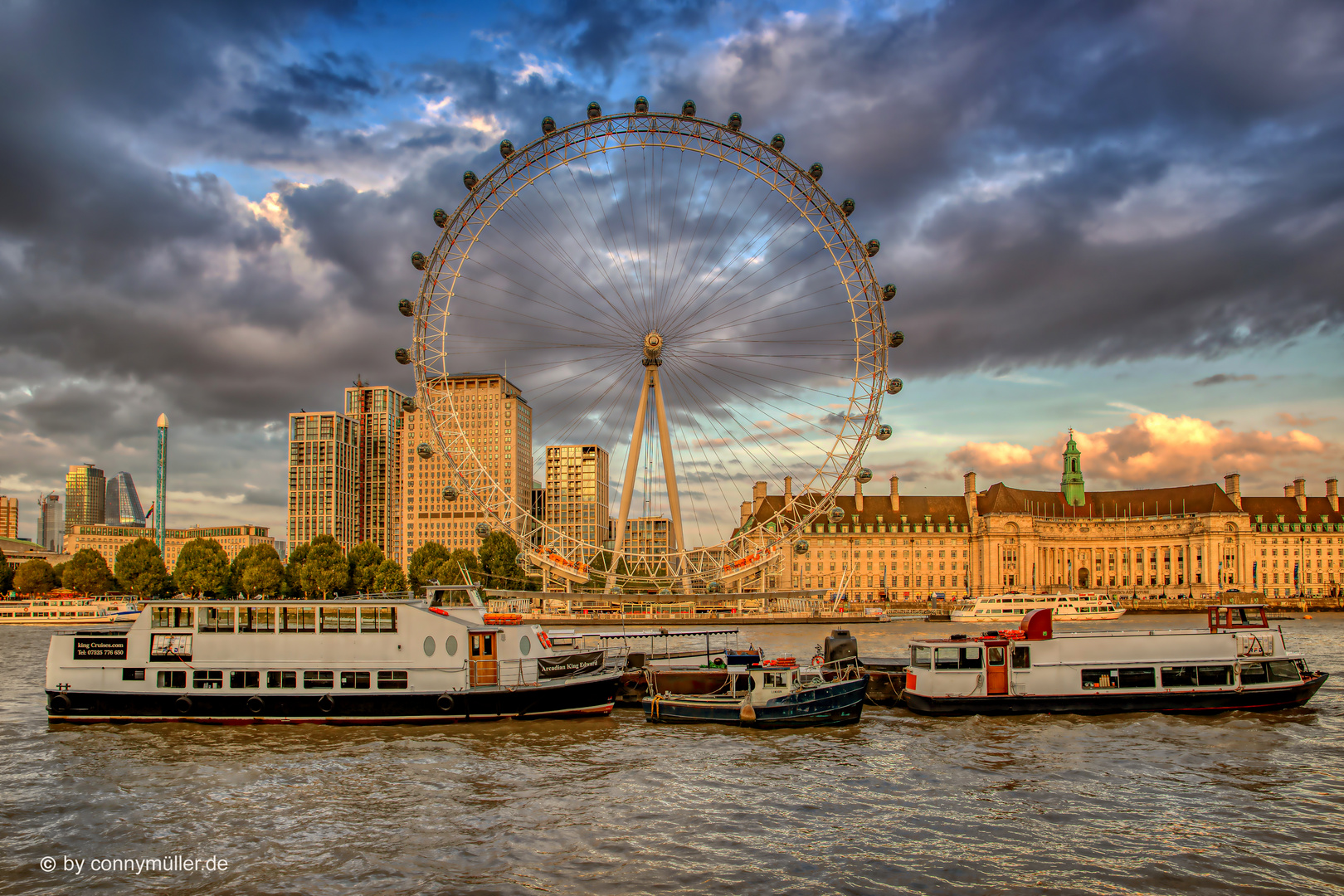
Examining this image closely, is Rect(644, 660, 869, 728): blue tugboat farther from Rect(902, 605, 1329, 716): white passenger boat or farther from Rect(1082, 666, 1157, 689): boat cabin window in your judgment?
Rect(1082, 666, 1157, 689): boat cabin window

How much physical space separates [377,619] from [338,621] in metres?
1.59

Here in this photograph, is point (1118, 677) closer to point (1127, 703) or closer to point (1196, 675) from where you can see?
point (1127, 703)

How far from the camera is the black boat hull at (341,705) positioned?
34.1 m

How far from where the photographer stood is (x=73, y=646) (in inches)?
1404

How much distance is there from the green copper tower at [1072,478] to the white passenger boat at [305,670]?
17590 centimetres

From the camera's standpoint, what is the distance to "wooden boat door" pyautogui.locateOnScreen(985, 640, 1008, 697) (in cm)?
3472

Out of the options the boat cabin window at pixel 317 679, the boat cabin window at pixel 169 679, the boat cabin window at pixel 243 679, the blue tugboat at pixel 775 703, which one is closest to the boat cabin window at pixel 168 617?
the boat cabin window at pixel 169 679

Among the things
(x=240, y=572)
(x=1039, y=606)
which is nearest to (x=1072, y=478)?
(x=1039, y=606)

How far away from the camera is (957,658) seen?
35156mm

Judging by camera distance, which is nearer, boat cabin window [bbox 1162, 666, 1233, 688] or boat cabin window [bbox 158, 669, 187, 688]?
boat cabin window [bbox 158, 669, 187, 688]

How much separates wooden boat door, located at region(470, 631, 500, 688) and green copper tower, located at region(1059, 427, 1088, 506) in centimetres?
17651

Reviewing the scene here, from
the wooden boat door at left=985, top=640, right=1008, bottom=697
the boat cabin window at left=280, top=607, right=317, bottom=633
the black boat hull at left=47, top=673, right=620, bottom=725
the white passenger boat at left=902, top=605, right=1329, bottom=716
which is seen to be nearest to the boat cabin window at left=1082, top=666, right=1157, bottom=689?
the white passenger boat at left=902, top=605, right=1329, bottom=716

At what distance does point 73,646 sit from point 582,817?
83.2ft

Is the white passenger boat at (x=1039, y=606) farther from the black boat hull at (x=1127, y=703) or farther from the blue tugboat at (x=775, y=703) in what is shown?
the blue tugboat at (x=775, y=703)
